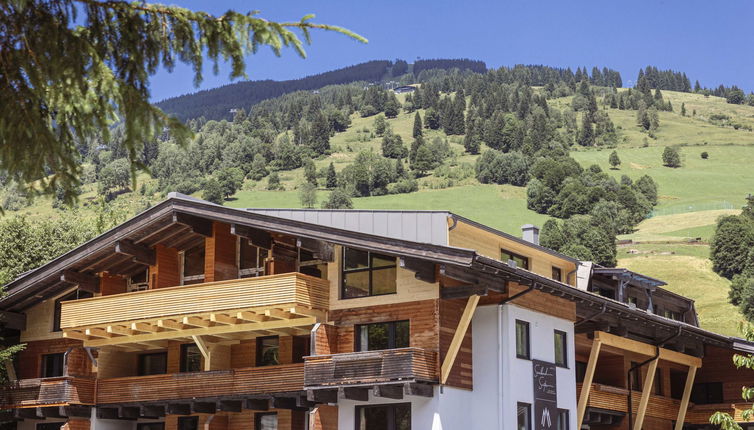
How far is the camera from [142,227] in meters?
31.1

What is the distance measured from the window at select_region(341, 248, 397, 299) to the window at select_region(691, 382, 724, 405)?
17.4 meters

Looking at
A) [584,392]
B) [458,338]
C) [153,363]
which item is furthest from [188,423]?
[584,392]

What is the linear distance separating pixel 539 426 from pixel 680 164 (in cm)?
16843

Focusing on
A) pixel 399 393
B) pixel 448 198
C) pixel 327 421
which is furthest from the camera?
pixel 448 198

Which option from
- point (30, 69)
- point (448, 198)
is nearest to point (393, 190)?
point (448, 198)

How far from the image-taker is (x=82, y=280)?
3369 cm

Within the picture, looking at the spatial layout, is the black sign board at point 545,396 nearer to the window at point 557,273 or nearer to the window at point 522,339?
the window at point 522,339

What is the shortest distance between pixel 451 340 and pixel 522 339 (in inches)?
112

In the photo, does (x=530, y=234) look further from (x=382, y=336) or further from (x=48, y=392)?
(x=48, y=392)

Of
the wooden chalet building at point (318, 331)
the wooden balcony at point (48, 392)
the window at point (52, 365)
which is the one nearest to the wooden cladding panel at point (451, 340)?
the wooden chalet building at point (318, 331)

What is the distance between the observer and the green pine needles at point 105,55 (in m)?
11.2

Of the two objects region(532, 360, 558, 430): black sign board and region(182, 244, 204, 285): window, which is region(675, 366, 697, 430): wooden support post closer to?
region(532, 360, 558, 430): black sign board

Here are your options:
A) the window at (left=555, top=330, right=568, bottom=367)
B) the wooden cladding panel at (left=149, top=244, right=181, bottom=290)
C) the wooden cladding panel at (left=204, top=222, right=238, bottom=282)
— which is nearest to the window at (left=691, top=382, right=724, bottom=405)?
the window at (left=555, top=330, right=568, bottom=367)

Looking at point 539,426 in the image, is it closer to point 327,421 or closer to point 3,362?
point 327,421
